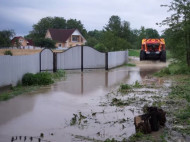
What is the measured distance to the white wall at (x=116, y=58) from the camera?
93.9 ft

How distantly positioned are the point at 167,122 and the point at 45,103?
4632mm

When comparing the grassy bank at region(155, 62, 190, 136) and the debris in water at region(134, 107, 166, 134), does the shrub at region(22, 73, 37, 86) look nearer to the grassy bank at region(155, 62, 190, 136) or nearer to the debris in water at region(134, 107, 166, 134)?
the grassy bank at region(155, 62, 190, 136)

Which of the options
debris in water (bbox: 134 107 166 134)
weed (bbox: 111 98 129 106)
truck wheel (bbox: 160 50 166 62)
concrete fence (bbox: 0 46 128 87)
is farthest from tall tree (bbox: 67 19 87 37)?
debris in water (bbox: 134 107 166 134)

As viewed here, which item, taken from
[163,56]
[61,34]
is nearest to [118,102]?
[163,56]

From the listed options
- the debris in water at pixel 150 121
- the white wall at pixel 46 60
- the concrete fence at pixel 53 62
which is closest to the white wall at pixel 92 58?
the concrete fence at pixel 53 62

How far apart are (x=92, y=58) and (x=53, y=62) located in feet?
13.3

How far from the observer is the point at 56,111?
10141 millimetres

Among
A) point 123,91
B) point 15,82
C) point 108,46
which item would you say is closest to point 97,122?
point 123,91

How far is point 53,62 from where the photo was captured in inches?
917

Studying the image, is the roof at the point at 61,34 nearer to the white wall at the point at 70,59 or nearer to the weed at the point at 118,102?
the white wall at the point at 70,59

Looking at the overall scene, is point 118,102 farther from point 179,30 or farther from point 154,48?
point 154,48

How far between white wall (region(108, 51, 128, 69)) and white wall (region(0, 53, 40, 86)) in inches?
450

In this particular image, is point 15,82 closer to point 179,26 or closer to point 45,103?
point 45,103

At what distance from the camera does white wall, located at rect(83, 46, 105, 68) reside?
84.7 ft
